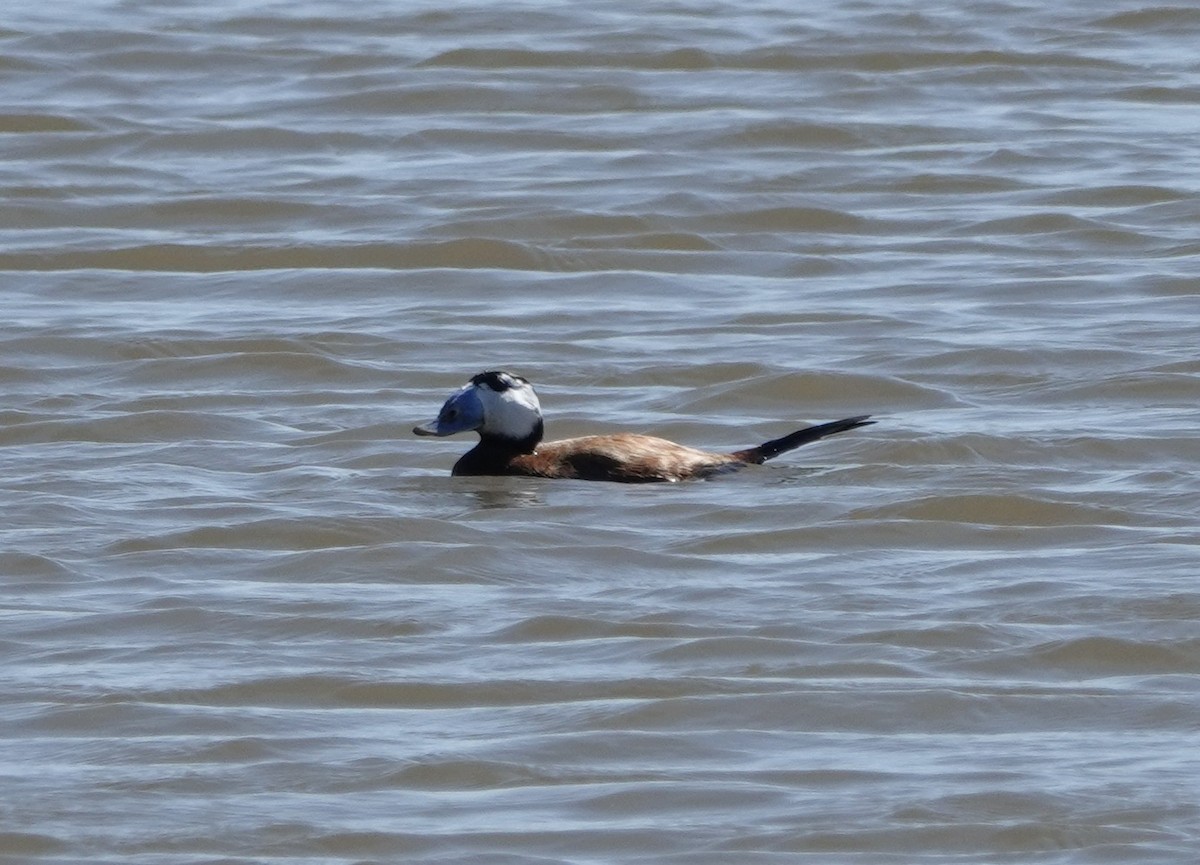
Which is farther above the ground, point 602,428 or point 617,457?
point 617,457

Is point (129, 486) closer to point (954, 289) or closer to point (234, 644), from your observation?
point (234, 644)

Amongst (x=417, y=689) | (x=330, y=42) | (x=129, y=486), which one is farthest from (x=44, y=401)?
(x=330, y=42)

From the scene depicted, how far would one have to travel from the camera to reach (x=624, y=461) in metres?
9.21

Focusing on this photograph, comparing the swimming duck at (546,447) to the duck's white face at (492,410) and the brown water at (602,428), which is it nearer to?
the duck's white face at (492,410)

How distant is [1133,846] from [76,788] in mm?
2284

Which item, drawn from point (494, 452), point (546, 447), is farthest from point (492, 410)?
point (546, 447)

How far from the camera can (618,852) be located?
5.61 metres

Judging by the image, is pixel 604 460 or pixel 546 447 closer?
pixel 604 460

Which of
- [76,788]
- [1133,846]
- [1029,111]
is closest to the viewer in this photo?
[1133,846]

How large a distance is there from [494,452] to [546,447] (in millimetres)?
228

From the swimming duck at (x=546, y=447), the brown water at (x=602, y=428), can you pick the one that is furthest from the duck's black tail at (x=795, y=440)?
the brown water at (x=602, y=428)

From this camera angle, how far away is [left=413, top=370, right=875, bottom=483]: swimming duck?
9219 mm

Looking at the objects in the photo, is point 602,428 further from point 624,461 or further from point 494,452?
point 624,461

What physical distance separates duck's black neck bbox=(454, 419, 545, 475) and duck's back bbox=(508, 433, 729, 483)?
1.4 inches
